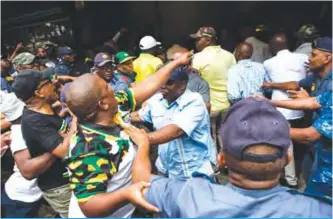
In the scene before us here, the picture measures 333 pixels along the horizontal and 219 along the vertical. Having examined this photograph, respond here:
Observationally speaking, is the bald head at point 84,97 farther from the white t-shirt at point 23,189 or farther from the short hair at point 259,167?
the white t-shirt at point 23,189

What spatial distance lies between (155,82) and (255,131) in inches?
62.1

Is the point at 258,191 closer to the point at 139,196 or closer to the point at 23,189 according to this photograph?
the point at 139,196

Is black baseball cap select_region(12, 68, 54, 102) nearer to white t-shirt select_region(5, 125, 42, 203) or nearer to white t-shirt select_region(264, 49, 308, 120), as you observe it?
white t-shirt select_region(5, 125, 42, 203)

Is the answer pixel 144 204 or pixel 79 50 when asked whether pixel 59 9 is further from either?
pixel 144 204

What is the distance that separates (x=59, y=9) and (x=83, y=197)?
805 centimetres

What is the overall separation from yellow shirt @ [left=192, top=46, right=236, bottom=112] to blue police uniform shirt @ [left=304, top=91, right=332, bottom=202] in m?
2.20

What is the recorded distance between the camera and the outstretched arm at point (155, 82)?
294cm

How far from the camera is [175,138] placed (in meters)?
2.95

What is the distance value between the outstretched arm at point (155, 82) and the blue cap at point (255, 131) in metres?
1.43

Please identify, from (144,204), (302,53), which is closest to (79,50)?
(302,53)

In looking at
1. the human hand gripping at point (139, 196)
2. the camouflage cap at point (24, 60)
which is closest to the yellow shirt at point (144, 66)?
the camouflage cap at point (24, 60)

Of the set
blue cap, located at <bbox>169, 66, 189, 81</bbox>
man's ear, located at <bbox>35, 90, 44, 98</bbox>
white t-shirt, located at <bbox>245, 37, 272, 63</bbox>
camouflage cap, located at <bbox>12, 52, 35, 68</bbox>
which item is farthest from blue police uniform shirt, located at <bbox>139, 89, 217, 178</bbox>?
white t-shirt, located at <bbox>245, 37, 272, 63</bbox>

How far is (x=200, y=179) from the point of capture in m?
1.62

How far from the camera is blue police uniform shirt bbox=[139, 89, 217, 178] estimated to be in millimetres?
3008
